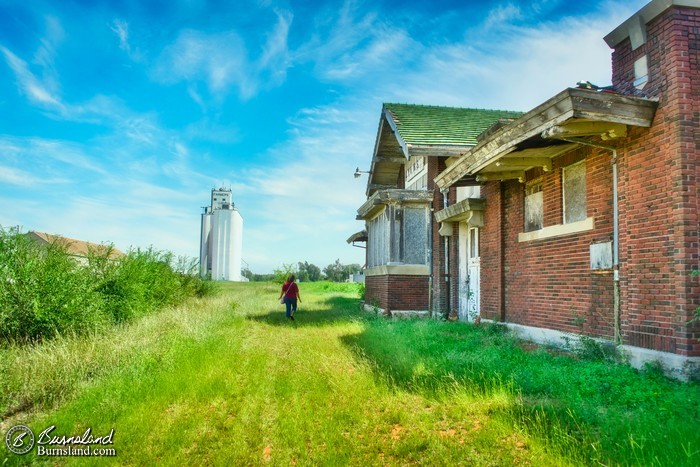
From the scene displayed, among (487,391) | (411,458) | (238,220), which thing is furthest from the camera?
(238,220)

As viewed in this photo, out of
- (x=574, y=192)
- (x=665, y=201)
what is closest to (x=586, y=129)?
(x=665, y=201)

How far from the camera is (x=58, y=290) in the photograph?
10.2 metres

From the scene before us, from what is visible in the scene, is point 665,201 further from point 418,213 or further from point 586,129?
point 418,213

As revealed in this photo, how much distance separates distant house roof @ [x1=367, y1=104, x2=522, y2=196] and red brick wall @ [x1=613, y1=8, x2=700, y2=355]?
5.49m

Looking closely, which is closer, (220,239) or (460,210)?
(460,210)

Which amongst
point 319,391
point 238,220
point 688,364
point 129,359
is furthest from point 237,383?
point 238,220

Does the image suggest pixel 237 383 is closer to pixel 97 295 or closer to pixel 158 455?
pixel 158 455

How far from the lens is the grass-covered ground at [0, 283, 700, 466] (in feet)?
13.9

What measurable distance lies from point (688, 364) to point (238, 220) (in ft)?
183

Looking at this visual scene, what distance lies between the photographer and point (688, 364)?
5.88 metres

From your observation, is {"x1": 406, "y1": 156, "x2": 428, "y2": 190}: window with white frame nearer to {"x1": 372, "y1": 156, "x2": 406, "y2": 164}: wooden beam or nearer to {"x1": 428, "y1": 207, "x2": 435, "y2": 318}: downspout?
{"x1": 372, "y1": 156, "x2": 406, "y2": 164}: wooden beam

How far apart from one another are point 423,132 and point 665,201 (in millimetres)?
9492

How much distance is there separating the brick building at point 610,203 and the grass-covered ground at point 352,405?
0.89m

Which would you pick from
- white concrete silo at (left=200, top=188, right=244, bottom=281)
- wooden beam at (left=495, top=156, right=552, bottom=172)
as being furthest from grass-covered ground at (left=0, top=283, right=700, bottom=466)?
white concrete silo at (left=200, top=188, right=244, bottom=281)
